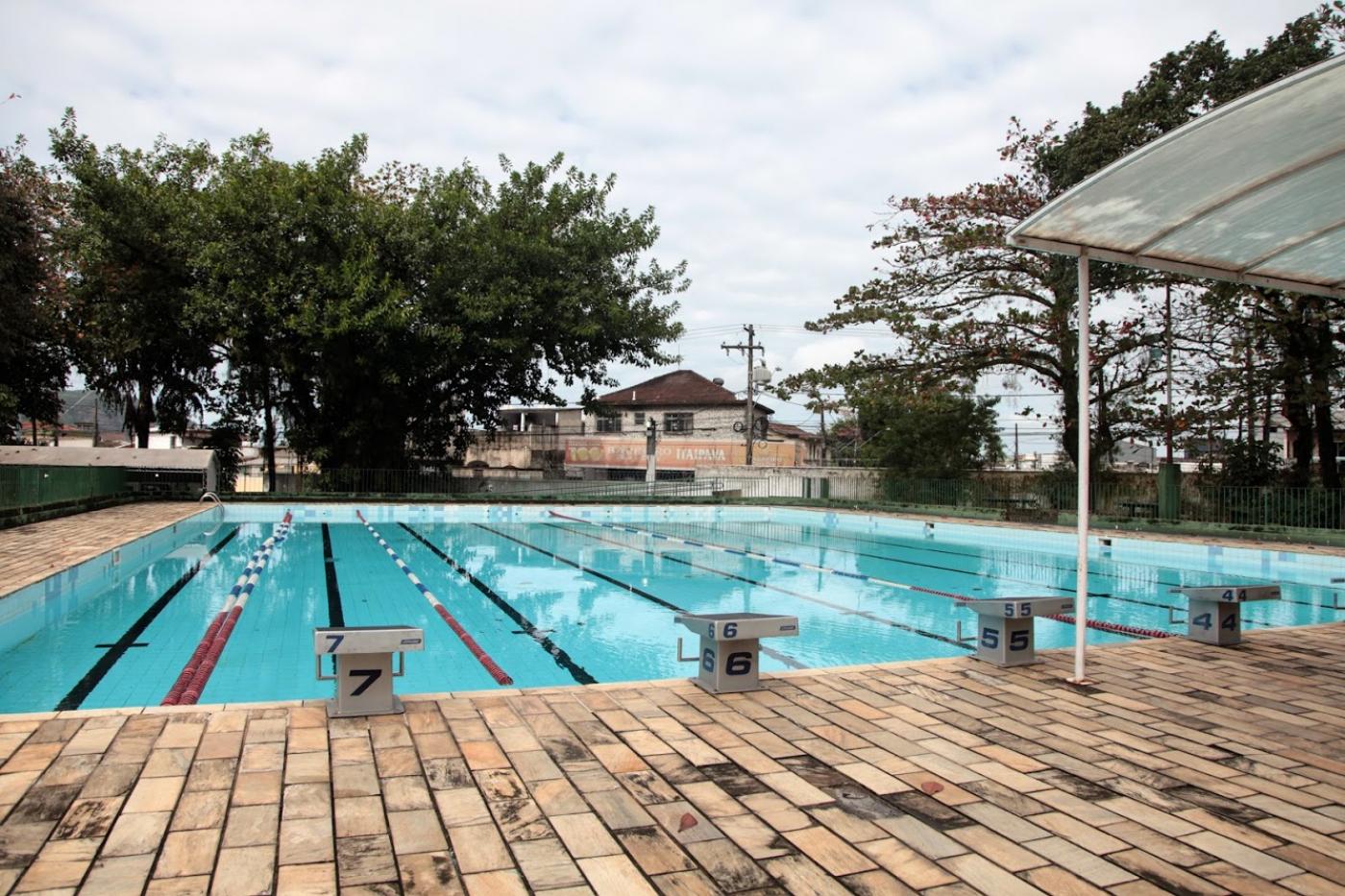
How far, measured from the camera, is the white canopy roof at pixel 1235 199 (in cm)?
350

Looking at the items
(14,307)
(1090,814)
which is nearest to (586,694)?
(1090,814)

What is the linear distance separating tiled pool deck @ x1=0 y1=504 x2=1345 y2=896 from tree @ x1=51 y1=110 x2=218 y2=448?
65.4ft

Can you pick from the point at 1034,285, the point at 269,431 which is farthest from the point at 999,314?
the point at 269,431

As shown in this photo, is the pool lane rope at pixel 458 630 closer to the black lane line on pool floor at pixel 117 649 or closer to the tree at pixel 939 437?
the black lane line on pool floor at pixel 117 649

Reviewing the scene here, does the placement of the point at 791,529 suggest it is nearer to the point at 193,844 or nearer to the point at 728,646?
the point at 728,646

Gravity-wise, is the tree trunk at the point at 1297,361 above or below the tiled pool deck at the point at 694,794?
above

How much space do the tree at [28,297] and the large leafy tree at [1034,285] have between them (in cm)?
1586

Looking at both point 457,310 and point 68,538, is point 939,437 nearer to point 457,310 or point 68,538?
point 457,310

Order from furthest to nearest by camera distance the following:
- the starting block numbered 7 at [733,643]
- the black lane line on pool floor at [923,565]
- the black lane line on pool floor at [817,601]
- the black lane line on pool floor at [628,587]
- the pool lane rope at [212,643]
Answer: the black lane line on pool floor at [923,565], the black lane line on pool floor at [817,601], the black lane line on pool floor at [628,587], the pool lane rope at [212,643], the starting block numbered 7 at [733,643]

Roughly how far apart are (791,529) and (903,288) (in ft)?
20.6

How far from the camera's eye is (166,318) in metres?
22.5

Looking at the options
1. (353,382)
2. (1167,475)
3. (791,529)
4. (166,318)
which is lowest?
(791,529)

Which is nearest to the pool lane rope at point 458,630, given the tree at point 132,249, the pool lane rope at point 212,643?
the pool lane rope at point 212,643

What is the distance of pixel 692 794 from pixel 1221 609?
15.3ft
